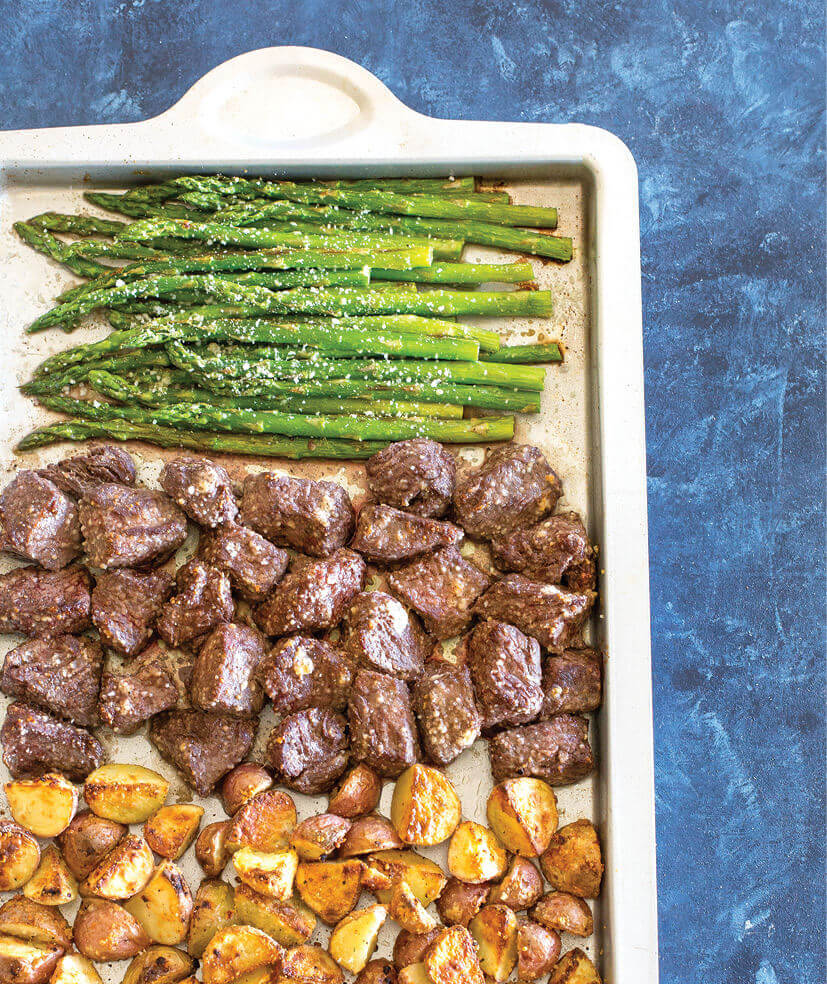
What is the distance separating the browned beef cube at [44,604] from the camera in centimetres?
368

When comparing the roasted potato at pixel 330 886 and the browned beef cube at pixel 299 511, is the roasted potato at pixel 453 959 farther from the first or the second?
the browned beef cube at pixel 299 511

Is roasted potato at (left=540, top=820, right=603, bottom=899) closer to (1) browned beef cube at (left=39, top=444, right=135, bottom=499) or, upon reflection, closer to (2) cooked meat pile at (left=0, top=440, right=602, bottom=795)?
(2) cooked meat pile at (left=0, top=440, right=602, bottom=795)

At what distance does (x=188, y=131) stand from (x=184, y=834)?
116 inches

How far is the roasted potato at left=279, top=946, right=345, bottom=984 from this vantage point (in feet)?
11.0

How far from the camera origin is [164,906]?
344 cm

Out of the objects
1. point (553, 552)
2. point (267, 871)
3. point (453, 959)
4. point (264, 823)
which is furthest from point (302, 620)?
point (453, 959)

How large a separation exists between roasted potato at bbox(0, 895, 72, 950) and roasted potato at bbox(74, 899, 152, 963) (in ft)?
0.26

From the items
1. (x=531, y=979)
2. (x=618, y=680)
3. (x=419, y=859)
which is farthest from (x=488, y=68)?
(x=531, y=979)

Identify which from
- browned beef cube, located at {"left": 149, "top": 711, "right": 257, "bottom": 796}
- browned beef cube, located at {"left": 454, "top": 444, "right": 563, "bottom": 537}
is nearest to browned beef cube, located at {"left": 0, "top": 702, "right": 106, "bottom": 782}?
browned beef cube, located at {"left": 149, "top": 711, "right": 257, "bottom": 796}

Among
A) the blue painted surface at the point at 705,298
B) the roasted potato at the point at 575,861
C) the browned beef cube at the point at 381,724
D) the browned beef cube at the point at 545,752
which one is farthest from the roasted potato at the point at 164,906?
the blue painted surface at the point at 705,298

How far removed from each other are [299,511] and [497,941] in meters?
1.84

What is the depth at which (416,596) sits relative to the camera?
3.69m

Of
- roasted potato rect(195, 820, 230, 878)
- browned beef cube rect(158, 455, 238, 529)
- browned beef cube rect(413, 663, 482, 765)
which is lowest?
roasted potato rect(195, 820, 230, 878)

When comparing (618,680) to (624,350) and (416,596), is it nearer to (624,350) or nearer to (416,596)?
(416,596)
